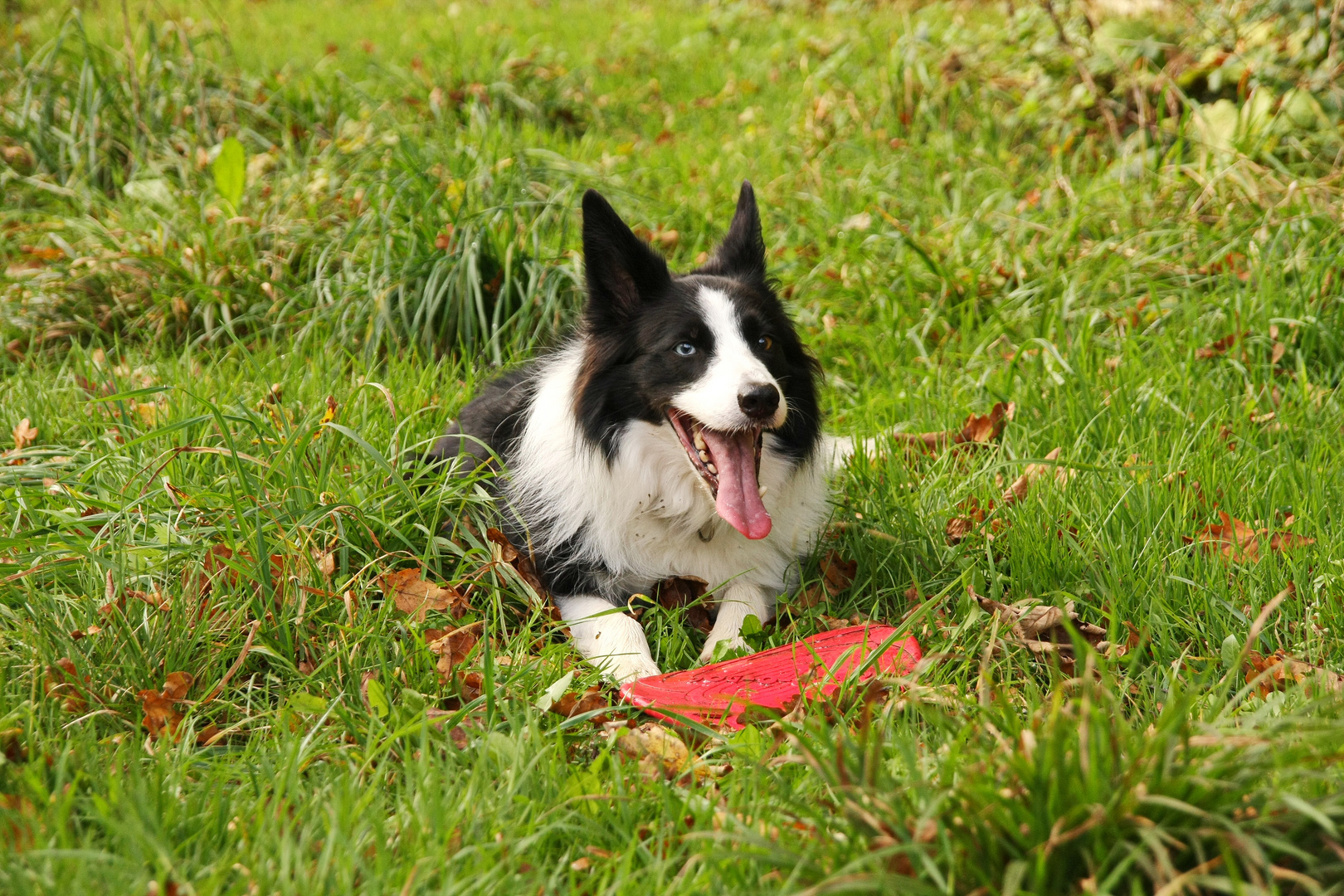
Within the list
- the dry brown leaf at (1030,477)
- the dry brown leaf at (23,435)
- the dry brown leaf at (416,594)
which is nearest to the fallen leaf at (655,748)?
the dry brown leaf at (416,594)

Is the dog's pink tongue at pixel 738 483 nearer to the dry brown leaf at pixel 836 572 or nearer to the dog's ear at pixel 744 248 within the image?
the dry brown leaf at pixel 836 572

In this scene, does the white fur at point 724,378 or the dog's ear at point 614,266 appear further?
the dog's ear at point 614,266

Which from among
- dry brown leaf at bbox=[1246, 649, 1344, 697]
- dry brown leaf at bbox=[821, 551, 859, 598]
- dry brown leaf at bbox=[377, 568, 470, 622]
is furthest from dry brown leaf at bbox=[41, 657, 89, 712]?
dry brown leaf at bbox=[1246, 649, 1344, 697]

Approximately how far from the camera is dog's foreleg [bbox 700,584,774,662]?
2.74 metres

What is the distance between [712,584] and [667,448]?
43 centimetres

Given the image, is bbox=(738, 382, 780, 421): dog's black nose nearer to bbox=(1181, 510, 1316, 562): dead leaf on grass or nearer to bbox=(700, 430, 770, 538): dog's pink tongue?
bbox=(700, 430, 770, 538): dog's pink tongue

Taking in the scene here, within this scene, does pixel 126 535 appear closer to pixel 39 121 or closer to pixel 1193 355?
pixel 1193 355

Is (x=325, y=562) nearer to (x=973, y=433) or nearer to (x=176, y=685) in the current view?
(x=176, y=685)

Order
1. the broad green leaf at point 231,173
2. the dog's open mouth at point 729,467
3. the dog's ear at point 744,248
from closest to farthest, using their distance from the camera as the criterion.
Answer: the dog's open mouth at point 729,467
the dog's ear at point 744,248
the broad green leaf at point 231,173

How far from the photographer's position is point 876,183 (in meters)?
5.64

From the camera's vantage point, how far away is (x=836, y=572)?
3.10 metres

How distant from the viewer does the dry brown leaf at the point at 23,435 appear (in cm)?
330

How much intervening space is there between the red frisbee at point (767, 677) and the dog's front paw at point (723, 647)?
0.27ft

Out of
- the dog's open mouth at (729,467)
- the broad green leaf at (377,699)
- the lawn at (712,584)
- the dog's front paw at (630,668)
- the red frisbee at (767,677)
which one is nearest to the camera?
the lawn at (712,584)
